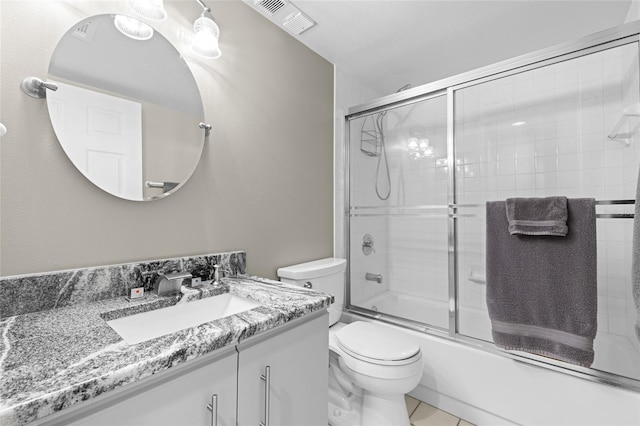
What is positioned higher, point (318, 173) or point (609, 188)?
point (318, 173)

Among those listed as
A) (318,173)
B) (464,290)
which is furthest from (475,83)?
(464,290)

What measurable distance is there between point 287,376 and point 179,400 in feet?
1.08

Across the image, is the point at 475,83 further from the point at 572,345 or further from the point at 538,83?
the point at 572,345

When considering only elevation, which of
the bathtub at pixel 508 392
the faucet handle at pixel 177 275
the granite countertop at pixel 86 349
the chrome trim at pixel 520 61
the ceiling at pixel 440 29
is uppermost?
the ceiling at pixel 440 29

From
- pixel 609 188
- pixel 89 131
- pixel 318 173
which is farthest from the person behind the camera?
pixel 318 173

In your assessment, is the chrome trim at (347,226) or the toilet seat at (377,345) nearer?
the toilet seat at (377,345)

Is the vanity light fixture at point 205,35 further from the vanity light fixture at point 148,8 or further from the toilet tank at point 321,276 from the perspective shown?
the toilet tank at point 321,276

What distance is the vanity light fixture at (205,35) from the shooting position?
118 cm

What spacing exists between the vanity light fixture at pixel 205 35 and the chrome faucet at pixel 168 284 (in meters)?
0.92

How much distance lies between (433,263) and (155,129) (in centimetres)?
196

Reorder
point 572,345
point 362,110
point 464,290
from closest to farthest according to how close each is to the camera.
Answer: point 572,345, point 464,290, point 362,110

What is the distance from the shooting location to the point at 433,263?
218 centimetres

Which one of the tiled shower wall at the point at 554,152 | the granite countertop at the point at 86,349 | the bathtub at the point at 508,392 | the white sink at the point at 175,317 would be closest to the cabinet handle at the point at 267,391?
the granite countertop at the point at 86,349

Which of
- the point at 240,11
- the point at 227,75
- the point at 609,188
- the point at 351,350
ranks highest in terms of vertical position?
the point at 240,11
